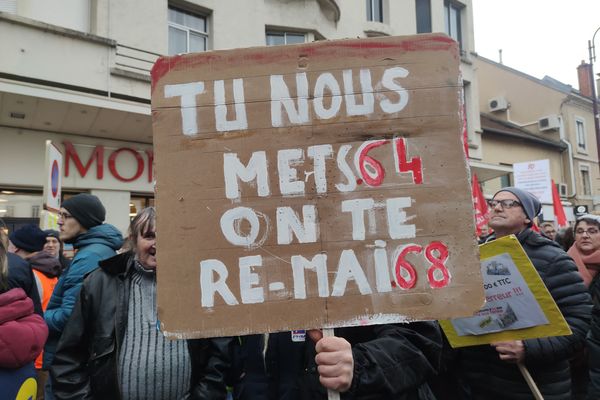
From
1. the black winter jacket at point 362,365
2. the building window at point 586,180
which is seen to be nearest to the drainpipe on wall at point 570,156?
the building window at point 586,180

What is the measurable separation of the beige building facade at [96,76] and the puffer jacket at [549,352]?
26.8 feet

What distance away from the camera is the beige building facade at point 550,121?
2525cm

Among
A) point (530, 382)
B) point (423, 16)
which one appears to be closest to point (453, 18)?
point (423, 16)

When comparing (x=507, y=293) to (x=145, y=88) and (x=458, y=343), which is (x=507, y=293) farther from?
(x=145, y=88)

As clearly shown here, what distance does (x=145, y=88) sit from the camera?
10.0 m

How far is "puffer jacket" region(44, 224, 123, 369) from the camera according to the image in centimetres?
314

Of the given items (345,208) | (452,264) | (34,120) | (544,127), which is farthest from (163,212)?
(544,127)

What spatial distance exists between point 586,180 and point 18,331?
3013 centimetres

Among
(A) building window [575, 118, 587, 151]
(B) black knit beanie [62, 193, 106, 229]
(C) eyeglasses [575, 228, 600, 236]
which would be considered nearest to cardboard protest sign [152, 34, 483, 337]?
(B) black knit beanie [62, 193, 106, 229]

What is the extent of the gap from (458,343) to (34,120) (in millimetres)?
9125

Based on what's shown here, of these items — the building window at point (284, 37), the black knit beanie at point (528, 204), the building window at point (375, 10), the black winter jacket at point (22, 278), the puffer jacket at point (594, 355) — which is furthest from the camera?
the building window at point (375, 10)

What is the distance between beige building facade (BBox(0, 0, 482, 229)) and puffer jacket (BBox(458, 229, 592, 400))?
26.8 feet

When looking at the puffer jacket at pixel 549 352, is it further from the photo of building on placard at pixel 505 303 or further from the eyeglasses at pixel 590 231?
the eyeglasses at pixel 590 231

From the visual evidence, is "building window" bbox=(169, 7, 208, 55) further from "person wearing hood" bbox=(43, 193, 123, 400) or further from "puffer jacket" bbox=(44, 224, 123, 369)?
"puffer jacket" bbox=(44, 224, 123, 369)
